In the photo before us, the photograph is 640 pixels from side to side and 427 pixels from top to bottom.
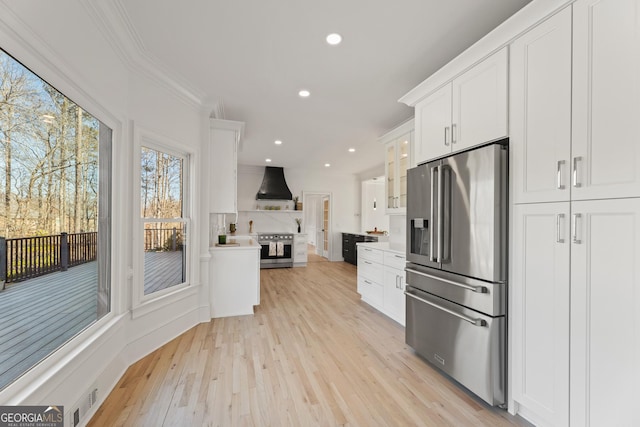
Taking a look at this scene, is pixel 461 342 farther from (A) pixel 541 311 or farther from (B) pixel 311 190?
(B) pixel 311 190

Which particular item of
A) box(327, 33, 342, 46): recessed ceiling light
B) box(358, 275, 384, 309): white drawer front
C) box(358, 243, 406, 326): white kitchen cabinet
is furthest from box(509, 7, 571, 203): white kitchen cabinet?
box(358, 275, 384, 309): white drawer front

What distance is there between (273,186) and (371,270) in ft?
14.3

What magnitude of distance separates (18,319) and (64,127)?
107 cm

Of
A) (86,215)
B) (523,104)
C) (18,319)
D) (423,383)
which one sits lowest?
(423,383)

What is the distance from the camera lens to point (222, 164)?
363 cm

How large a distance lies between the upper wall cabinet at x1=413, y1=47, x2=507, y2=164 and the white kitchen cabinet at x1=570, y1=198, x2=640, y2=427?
0.78 m

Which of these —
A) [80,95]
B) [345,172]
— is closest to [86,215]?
[80,95]

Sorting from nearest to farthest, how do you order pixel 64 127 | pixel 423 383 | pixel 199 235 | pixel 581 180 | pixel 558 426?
pixel 581 180
pixel 558 426
pixel 64 127
pixel 423 383
pixel 199 235

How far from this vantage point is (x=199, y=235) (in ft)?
10.8

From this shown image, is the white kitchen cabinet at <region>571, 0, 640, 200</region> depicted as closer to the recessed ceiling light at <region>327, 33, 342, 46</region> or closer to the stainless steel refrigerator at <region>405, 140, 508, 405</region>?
the stainless steel refrigerator at <region>405, 140, 508, 405</region>

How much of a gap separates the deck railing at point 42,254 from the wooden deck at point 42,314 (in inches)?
1.8

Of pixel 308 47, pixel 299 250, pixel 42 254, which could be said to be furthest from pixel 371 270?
pixel 299 250

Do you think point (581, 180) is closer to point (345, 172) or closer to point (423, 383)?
point (423, 383)

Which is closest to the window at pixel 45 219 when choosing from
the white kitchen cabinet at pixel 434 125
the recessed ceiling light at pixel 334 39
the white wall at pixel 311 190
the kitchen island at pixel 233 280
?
the kitchen island at pixel 233 280
